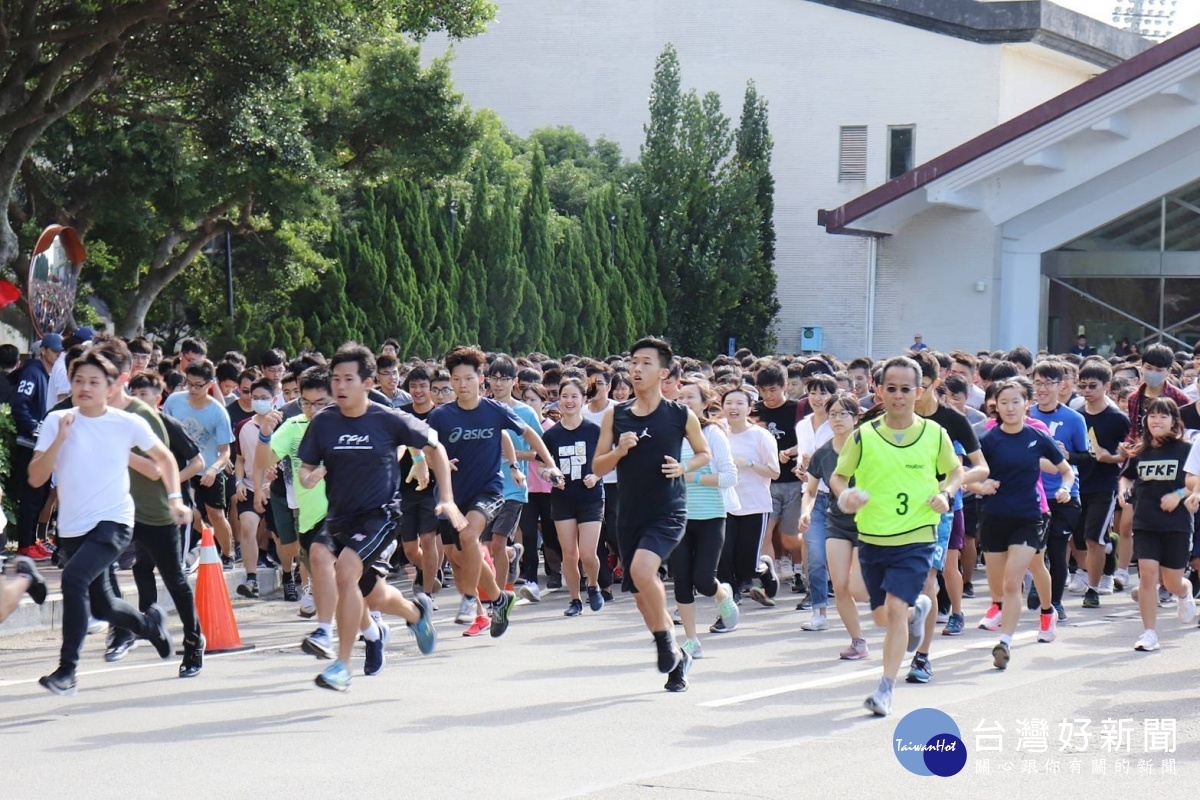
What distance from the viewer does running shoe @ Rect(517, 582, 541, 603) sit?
1323 centimetres

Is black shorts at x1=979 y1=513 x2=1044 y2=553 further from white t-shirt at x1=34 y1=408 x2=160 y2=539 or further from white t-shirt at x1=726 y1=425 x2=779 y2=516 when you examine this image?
white t-shirt at x1=34 y1=408 x2=160 y2=539

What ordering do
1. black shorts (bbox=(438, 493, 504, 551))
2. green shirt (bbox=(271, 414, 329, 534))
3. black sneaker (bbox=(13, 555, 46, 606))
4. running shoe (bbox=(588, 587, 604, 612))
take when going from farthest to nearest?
running shoe (bbox=(588, 587, 604, 612)) → black shorts (bbox=(438, 493, 504, 551)) → green shirt (bbox=(271, 414, 329, 534)) → black sneaker (bbox=(13, 555, 46, 606))

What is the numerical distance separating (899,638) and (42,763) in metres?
4.09

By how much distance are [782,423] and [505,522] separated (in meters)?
3.06

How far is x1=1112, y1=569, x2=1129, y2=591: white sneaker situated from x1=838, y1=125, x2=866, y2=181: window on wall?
2687 centimetres

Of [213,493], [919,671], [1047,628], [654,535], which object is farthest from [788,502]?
[654,535]

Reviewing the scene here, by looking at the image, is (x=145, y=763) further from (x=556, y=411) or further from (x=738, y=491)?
(x=556, y=411)

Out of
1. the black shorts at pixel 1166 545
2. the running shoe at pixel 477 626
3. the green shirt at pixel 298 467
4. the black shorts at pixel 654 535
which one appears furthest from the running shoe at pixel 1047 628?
the green shirt at pixel 298 467

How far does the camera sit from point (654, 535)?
9.02 meters

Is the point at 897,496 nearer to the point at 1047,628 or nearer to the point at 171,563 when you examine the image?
the point at 1047,628

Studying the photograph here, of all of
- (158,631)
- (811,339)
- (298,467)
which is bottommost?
(158,631)

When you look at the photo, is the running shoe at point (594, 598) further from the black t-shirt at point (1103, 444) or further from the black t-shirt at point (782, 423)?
the black t-shirt at point (1103, 444)

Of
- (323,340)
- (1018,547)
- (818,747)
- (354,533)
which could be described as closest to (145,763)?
(354,533)

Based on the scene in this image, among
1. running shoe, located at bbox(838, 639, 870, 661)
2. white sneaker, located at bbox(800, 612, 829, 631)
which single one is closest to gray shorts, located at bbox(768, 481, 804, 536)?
white sneaker, located at bbox(800, 612, 829, 631)
